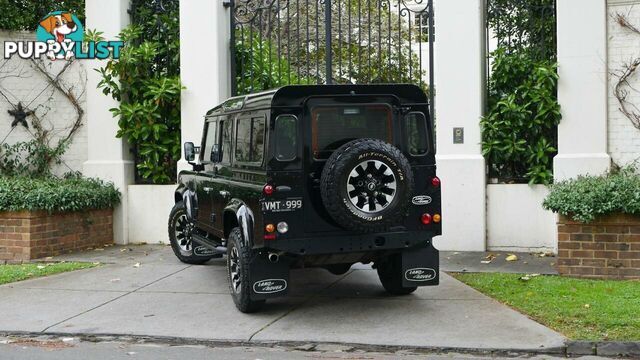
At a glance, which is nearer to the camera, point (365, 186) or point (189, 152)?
point (365, 186)

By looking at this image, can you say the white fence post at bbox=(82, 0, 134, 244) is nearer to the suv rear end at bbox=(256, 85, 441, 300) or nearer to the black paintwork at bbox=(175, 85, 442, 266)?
the black paintwork at bbox=(175, 85, 442, 266)

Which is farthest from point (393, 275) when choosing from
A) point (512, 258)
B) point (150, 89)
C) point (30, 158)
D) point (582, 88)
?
Result: point (30, 158)

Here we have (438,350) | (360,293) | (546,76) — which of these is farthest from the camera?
(546,76)

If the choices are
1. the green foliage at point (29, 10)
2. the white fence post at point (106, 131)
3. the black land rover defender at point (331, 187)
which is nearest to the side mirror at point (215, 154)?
the black land rover defender at point (331, 187)

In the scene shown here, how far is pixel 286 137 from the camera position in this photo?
7430mm

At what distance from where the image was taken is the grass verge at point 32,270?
10041mm

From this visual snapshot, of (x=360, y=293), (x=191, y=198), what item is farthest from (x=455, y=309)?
(x=191, y=198)

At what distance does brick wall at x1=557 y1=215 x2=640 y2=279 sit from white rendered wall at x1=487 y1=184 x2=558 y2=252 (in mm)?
1847

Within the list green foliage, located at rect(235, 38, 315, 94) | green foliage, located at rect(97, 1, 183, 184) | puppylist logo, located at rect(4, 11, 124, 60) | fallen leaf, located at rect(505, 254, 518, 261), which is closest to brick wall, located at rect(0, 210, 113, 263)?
green foliage, located at rect(97, 1, 183, 184)

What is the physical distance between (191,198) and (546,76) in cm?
523

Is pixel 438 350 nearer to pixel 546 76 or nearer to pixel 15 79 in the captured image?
pixel 546 76

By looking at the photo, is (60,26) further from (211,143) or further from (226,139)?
(226,139)

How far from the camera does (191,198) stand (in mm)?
10156

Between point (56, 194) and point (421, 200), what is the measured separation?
6.10 m
